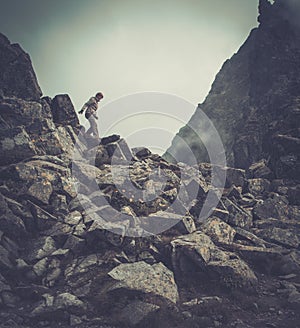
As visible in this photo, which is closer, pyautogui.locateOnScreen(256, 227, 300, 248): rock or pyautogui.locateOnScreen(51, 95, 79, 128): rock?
pyautogui.locateOnScreen(256, 227, 300, 248): rock

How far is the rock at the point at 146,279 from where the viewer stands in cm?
1506

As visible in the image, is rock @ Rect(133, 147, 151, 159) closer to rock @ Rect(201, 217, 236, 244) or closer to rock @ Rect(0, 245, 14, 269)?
rock @ Rect(201, 217, 236, 244)

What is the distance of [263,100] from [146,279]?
190 ft

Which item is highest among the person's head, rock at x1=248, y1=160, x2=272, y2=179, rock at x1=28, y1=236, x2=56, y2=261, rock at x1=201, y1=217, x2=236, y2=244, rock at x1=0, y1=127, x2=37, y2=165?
rock at x1=248, y1=160, x2=272, y2=179

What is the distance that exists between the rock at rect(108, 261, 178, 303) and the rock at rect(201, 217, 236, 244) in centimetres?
599

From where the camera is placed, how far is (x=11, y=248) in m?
18.0

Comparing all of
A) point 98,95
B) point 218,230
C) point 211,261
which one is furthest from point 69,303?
point 98,95

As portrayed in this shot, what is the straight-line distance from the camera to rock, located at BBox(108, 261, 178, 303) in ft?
49.4

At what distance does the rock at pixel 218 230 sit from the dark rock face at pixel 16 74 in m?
25.1

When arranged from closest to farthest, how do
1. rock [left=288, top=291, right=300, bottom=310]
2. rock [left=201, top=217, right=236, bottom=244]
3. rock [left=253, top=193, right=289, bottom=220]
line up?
rock [left=288, top=291, right=300, bottom=310] < rock [left=201, top=217, right=236, bottom=244] < rock [left=253, top=193, right=289, bottom=220]

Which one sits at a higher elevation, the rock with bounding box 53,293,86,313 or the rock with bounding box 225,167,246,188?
the rock with bounding box 225,167,246,188

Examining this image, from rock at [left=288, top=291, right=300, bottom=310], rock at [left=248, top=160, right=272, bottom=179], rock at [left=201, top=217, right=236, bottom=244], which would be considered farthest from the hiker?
rock at [left=288, top=291, right=300, bottom=310]

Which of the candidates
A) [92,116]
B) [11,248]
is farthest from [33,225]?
[92,116]

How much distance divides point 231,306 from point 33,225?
15613 mm
